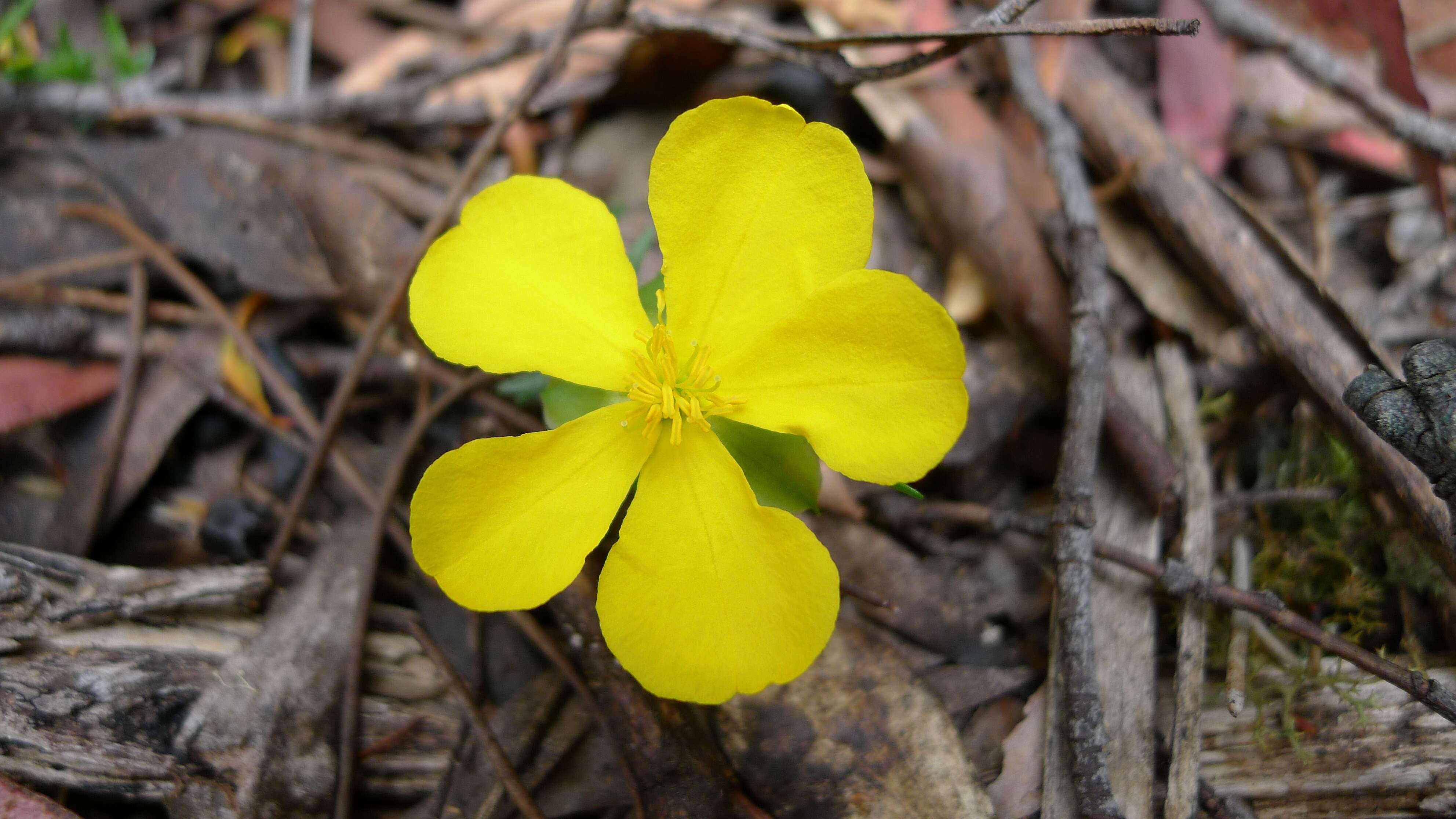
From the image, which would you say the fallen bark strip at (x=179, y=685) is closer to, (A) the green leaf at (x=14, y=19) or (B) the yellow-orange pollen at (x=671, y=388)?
(B) the yellow-orange pollen at (x=671, y=388)

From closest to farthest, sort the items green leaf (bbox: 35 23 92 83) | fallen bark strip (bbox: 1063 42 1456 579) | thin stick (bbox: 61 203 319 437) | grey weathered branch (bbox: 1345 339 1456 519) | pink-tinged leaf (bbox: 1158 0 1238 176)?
1. grey weathered branch (bbox: 1345 339 1456 519)
2. fallen bark strip (bbox: 1063 42 1456 579)
3. thin stick (bbox: 61 203 319 437)
4. green leaf (bbox: 35 23 92 83)
5. pink-tinged leaf (bbox: 1158 0 1238 176)

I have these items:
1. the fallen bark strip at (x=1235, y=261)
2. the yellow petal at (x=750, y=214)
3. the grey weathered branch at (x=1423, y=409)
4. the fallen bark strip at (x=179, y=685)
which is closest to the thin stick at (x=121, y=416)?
the fallen bark strip at (x=179, y=685)

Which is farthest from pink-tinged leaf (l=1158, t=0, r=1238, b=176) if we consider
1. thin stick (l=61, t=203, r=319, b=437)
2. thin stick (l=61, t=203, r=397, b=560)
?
thin stick (l=61, t=203, r=319, b=437)

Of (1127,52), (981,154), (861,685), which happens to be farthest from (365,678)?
(1127,52)

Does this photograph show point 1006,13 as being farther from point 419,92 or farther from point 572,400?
point 419,92

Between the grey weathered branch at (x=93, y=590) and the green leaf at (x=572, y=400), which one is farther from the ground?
the green leaf at (x=572, y=400)

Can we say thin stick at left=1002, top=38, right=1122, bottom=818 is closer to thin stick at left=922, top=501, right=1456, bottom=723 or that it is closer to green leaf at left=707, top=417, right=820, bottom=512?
Answer: thin stick at left=922, top=501, right=1456, bottom=723
